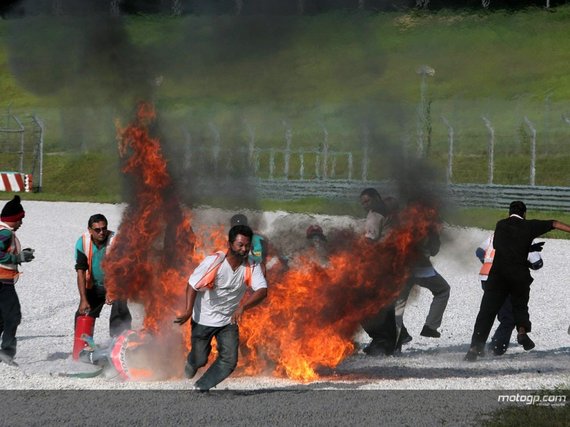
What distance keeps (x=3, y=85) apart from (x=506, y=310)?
133 ft

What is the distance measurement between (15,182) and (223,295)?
3027 cm

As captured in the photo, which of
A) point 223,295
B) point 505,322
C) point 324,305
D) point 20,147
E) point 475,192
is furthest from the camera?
point 20,147

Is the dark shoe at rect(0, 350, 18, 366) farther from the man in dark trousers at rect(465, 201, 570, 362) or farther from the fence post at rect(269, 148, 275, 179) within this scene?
the fence post at rect(269, 148, 275, 179)

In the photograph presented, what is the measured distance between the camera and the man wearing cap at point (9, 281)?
11.0 m

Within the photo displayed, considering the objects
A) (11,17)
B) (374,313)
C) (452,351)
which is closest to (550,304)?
(452,351)

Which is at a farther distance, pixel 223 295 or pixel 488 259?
pixel 488 259

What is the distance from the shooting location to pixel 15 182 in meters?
38.5

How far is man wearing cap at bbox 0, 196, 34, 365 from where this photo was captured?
11031 mm

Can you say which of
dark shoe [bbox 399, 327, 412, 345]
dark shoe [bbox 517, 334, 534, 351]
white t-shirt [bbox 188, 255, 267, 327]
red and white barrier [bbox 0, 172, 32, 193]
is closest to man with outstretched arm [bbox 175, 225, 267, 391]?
white t-shirt [bbox 188, 255, 267, 327]

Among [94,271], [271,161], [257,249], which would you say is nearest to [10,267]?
[94,271]

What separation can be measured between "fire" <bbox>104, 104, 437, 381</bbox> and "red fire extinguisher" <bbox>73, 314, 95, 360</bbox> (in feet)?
1.17

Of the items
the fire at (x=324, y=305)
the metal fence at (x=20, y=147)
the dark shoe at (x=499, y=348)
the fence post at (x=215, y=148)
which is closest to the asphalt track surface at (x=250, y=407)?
the fire at (x=324, y=305)

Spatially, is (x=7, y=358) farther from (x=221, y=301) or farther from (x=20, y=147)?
(x=20, y=147)

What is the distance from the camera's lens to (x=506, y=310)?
12031mm
